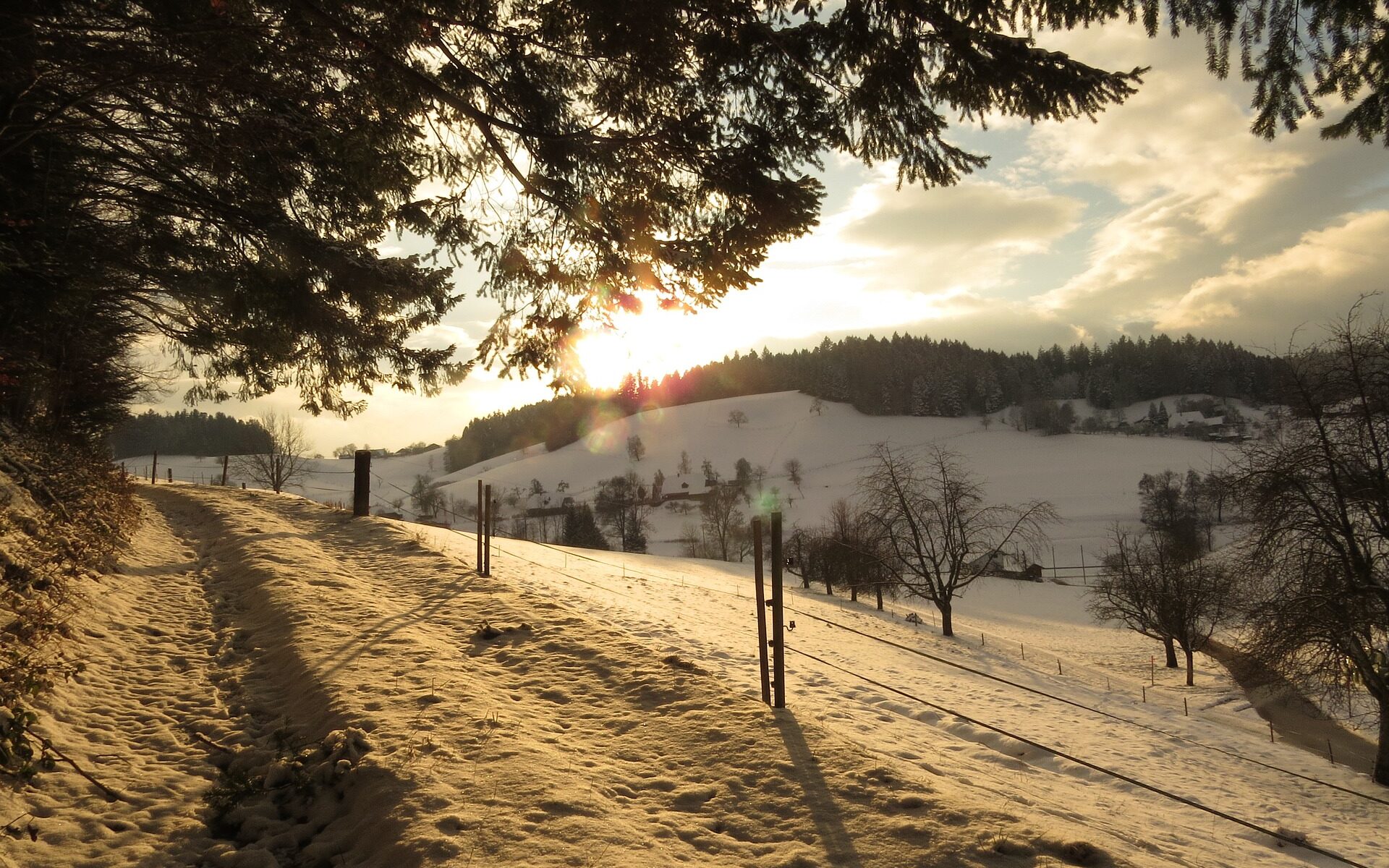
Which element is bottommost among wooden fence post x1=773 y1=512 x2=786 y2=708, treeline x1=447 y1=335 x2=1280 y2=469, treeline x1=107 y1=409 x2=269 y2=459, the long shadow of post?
the long shadow of post

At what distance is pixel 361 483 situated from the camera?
2020cm

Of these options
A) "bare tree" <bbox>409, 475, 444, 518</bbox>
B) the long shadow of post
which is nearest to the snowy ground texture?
Result: the long shadow of post

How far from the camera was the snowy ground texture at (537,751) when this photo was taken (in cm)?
462

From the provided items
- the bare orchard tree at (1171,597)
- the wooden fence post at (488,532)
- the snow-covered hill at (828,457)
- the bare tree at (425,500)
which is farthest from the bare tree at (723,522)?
the wooden fence post at (488,532)

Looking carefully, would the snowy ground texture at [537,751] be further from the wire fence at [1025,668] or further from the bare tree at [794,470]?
the bare tree at [794,470]

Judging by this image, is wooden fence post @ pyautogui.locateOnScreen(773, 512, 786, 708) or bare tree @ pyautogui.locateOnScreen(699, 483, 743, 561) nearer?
wooden fence post @ pyautogui.locateOnScreen(773, 512, 786, 708)

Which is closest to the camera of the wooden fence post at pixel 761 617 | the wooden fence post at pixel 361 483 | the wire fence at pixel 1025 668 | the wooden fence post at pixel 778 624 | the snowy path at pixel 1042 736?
the wooden fence post at pixel 778 624

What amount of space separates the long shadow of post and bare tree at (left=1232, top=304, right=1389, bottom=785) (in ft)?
44.1

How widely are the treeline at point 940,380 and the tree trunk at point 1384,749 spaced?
359 feet

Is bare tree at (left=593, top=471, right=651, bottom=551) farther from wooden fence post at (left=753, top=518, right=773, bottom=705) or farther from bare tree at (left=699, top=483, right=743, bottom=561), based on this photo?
wooden fence post at (left=753, top=518, right=773, bottom=705)

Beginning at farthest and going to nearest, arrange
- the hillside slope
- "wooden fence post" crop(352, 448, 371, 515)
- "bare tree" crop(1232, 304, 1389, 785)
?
"wooden fence post" crop(352, 448, 371, 515)
"bare tree" crop(1232, 304, 1389, 785)
the hillside slope

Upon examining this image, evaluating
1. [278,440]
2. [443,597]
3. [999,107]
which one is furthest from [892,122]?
[278,440]

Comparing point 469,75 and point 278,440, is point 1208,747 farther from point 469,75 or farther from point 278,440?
point 278,440

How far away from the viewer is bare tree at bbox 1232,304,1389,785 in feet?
45.8
